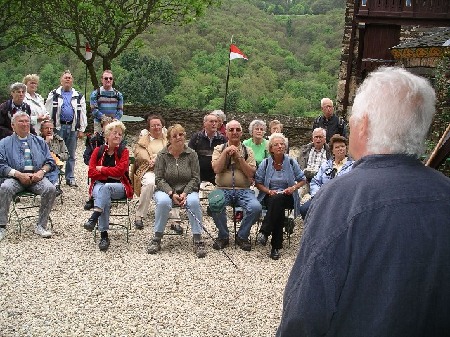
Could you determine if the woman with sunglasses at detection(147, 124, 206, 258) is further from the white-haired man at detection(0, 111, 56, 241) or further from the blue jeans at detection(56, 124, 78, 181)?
the blue jeans at detection(56, 124, 78, 181)

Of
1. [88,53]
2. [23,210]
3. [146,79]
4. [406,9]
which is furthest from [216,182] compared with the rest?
[146,79]

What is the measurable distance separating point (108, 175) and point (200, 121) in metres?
9.65

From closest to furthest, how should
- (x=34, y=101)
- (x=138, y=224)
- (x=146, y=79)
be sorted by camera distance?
(x=138, y=224), (x=34, y=101), (x=146, y=79)

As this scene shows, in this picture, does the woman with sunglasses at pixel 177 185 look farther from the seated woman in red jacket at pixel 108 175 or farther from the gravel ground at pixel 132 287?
the seated woman in red jacket at pixel 108 175

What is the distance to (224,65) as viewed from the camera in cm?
3669

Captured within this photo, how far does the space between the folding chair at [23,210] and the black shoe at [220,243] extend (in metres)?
2.01

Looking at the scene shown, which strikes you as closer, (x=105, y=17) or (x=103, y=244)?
(x=103, y=244)

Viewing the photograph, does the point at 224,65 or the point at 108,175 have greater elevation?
the point at 224,65

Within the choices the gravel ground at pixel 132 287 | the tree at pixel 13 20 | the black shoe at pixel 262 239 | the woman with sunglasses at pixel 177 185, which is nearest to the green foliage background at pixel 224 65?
the tree at pixel 13 20

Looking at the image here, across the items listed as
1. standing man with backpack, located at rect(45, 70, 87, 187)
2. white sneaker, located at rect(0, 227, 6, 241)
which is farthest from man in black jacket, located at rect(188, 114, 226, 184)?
white sneaker, located at rect(0, 227, 6, 241)

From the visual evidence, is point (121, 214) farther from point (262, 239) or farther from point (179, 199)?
point (262, 239)

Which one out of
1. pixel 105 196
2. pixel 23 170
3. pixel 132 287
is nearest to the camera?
pixel 132 287

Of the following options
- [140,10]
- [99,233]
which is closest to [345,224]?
[99,233]

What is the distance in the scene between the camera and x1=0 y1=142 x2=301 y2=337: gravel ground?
15.2ft
